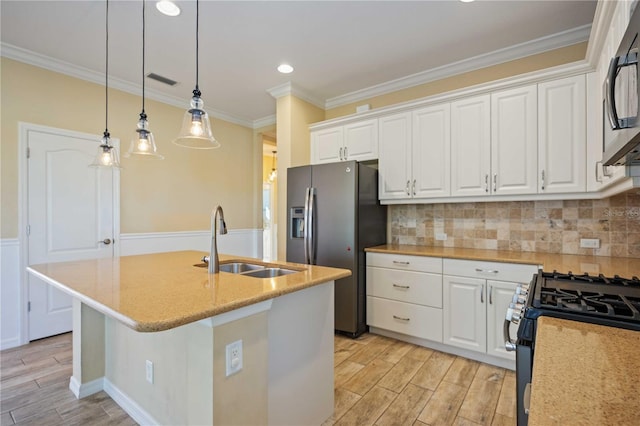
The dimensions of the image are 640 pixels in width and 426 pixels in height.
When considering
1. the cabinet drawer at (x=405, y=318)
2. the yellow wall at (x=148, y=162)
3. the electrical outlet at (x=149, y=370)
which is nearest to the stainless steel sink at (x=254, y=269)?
the electrical outlet at (x=149, y=370)

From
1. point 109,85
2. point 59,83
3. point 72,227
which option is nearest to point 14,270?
point 72,227

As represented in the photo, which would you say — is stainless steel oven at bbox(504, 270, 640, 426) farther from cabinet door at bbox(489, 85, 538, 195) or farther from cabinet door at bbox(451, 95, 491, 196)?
cabinet door at bbox(451, 95, 491, 196)

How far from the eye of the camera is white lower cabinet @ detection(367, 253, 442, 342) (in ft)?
9.12

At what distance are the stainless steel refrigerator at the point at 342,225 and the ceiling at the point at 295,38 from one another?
1077 millimetres

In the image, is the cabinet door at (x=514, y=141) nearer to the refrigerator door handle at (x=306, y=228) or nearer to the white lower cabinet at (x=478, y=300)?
the white lower cabinet at (x=478, y=300)

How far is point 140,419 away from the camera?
1.87 metres

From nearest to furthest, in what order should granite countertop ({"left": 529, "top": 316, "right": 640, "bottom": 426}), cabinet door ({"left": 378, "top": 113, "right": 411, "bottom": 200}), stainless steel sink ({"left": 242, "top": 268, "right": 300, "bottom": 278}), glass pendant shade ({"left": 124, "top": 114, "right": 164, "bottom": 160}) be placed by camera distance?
1. granite countertop ({"left": 529, "top": 316, "right": 640, "bottom": 426})
2. stainless steel sink ({"left": 242, "top": 268, "right": 300, "bottom": 278})
3. glass pendant shade ({"left": 124, "top": 114, "right": 164, "bottom": 160})
4. cabinet door ({"left": 378, "top": 113, "right": 411, "bottom": 200})

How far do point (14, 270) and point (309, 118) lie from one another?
3422 mm

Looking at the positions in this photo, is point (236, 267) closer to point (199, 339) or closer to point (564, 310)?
point (199, 339)

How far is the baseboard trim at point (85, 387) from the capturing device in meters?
2.12

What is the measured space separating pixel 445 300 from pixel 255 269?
1649 millimetres

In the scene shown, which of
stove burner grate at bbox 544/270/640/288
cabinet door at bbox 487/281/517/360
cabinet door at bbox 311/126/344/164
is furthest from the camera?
cabinet door at bbox 311/126/344/164

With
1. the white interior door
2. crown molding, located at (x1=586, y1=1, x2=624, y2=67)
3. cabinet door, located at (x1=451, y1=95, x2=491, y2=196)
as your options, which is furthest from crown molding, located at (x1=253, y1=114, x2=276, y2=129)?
crown molding, located at (x1=586, y1=1, x2=624, y2=67)

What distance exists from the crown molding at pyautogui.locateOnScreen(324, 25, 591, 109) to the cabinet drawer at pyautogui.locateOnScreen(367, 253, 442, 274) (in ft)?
6.45
